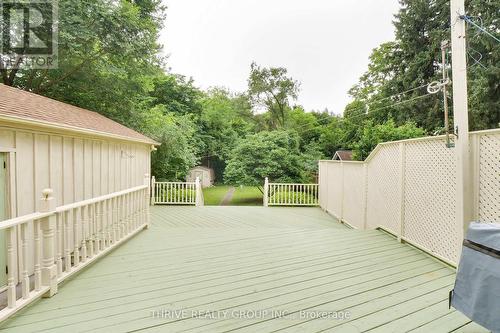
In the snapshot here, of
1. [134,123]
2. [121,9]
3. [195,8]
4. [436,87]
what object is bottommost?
[436,87]

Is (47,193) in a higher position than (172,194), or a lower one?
higher

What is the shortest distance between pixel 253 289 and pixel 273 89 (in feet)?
77.4

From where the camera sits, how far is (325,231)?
16.4 ft

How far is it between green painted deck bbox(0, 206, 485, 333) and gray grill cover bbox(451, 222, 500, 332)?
0.44 metres

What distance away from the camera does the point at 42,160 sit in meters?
3.57

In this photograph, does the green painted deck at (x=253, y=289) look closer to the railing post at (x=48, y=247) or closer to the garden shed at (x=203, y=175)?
the railing post at (x=48, y=247)

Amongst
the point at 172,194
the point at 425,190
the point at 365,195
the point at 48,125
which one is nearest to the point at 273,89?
the point at 172,194

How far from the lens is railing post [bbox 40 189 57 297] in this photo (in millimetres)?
2479

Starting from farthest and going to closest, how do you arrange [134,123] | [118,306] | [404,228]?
[134,123]
[404,228]
[118,306]

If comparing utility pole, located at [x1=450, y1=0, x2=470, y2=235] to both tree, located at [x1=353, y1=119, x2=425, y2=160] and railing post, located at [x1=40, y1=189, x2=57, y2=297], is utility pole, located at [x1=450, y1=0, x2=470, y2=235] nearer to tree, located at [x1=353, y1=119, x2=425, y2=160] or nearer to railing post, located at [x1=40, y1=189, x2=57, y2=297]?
railing post, located at [x1=40, y1=189, x2=57, y2=297]

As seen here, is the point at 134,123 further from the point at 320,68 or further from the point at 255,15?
the point at 320,68

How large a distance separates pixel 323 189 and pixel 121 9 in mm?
8323

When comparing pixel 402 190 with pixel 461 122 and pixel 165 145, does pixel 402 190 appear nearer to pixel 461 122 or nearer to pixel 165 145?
pixel 461 122

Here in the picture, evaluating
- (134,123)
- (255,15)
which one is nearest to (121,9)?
(134,123)
